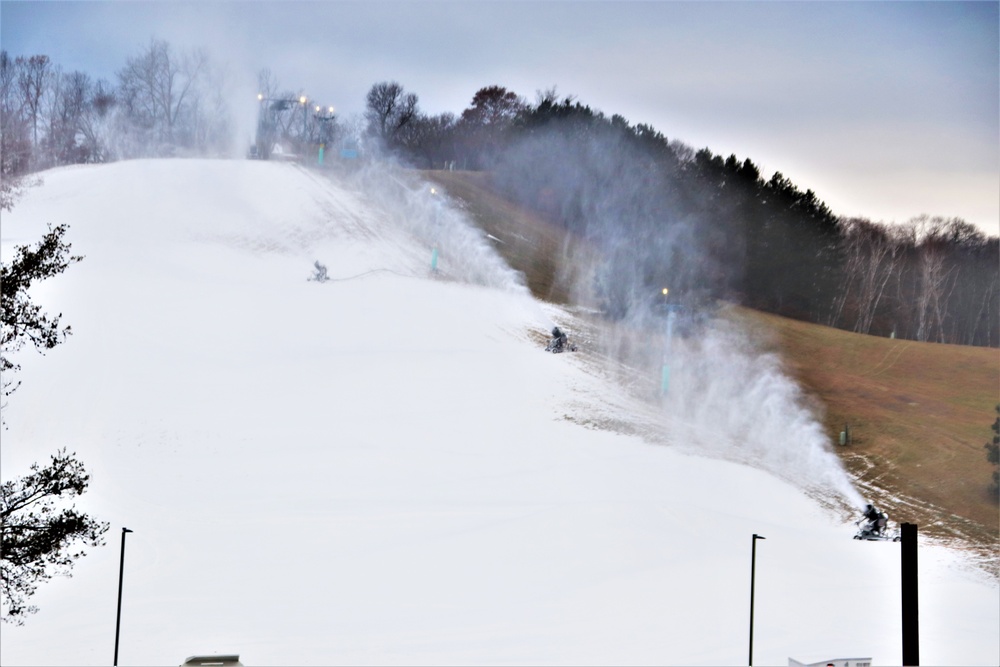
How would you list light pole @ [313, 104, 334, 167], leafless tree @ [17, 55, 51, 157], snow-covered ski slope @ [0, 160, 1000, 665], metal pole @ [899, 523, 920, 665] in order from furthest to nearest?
light pole @ [313, 104, 334, 167] < leafless tree @ [17, 55, 51, 157] < snow-covered ski slope @ [0, 160, 1000, 665] < metal pole @ [899, 523, 920, 665]

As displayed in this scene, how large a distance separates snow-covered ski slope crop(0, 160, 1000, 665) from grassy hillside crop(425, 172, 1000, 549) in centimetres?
66

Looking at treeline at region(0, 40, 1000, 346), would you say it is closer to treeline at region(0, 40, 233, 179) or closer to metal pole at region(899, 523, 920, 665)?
treeline at region(0, 40, 233, 179)

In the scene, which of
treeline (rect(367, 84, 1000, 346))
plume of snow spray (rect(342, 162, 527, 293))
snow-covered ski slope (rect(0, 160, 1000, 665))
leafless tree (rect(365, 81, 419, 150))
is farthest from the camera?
plume of snow spray (rect(342, 162, 527, 293))

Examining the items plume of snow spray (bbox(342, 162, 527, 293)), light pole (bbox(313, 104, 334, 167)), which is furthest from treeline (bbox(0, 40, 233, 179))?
plume of snow spray (bbox(342, 162, 527, 293))

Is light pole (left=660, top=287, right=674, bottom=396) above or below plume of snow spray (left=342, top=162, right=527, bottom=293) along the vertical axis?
below

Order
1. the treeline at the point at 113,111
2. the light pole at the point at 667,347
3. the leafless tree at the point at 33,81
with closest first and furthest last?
the leafless tree at the point at 33,81
the light pole at the point at 667,347
the treeline at the point at 113,111

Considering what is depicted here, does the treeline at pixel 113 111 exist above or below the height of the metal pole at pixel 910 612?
above

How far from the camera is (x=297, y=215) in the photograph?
66.9ft

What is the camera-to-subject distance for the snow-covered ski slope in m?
12.4

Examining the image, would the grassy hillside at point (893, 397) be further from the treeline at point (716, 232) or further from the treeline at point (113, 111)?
the treeline at point (113, 111)

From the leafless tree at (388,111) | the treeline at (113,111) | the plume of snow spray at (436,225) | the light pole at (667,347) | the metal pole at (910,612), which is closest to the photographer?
the metal pole at (910,612)

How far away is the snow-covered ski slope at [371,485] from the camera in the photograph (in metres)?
→ 12.4

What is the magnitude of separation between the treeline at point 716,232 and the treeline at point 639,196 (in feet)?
0.08

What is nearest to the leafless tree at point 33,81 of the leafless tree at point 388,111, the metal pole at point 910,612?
the leafless tree at point 388,111
